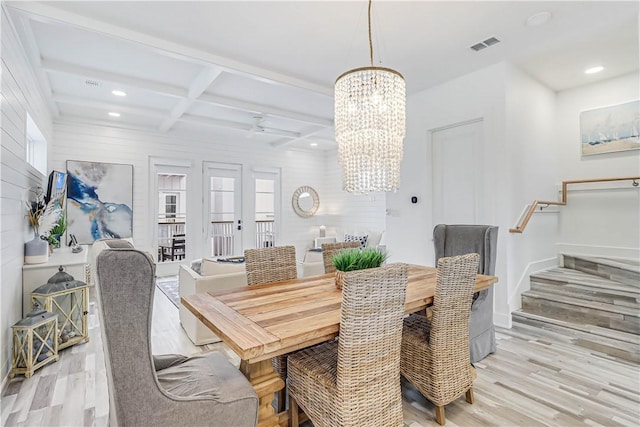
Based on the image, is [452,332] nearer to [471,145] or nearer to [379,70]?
[379,70]

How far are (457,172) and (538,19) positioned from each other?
175cm

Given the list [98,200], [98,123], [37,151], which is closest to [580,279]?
[37,151]

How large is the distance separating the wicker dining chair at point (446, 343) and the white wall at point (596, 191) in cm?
350

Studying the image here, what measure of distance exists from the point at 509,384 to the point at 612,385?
2.44 ft

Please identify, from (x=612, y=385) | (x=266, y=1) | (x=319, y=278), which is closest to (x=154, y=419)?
(x=319, y=278)

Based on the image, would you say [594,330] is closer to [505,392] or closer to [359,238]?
[505,392]

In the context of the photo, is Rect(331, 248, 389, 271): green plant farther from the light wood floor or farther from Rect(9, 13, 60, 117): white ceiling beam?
Rect(9, 13, 60, 117): white ceiling beam

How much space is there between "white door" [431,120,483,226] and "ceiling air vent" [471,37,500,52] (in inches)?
34.0

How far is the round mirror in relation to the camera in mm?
7902

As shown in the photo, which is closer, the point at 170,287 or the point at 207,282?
the point at 207,282

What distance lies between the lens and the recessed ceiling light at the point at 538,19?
2.67m

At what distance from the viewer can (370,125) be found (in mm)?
2248

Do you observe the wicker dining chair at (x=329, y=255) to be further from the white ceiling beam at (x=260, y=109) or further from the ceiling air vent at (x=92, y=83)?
the ceiling air vent at (x=92, y=83)

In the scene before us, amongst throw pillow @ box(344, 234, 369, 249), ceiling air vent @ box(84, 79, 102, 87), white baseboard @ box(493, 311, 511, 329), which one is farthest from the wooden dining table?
throw pillow @ box(344, 234, 369, 249)
